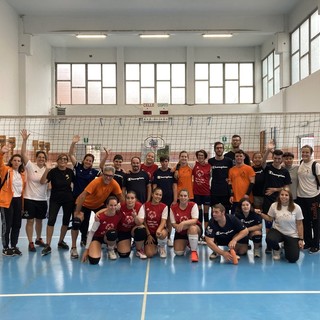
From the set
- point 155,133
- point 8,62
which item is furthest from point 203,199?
point 155,133

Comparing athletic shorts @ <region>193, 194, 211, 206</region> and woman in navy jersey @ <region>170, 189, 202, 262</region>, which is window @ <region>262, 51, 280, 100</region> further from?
woman in navy jersey @ <region>170, 189, 202, 262</region>

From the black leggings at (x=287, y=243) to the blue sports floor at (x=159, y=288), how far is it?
0.40 feet

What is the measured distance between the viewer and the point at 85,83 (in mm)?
21391

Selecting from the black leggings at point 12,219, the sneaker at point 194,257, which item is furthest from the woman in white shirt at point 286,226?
the black leggings at point 12,219

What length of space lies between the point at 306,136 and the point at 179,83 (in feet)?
28.0

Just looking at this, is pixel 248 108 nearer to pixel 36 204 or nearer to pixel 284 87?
pixel 284 87

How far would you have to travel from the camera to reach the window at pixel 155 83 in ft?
69.6

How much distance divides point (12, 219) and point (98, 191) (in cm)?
139

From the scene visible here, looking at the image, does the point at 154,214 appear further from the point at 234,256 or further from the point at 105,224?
the point at 234,256

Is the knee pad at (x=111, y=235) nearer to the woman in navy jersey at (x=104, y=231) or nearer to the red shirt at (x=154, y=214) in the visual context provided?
the woman in navy jersey at (x=104, y=231)

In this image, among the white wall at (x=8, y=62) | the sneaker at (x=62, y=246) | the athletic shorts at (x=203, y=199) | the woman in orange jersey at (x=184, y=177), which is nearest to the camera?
the sneaker at (x=62, y=246)

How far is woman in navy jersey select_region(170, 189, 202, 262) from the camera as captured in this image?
241 inches

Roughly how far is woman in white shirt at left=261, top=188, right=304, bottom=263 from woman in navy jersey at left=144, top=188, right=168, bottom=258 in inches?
62.5

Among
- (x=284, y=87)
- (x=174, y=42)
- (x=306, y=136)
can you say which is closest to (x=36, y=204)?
(x=306, y=136)
